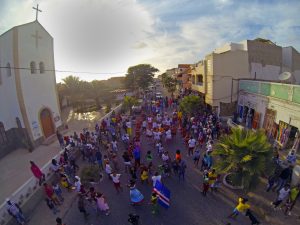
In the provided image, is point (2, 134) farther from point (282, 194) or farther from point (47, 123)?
point (282, 194)

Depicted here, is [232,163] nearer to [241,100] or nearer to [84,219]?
[84,219]

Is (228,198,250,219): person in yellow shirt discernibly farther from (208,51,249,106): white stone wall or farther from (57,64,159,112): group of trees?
(57,64,159,112): group of trees

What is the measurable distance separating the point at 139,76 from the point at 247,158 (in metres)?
44.7

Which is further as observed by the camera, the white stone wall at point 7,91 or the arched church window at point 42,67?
the arched church window at point 42,67

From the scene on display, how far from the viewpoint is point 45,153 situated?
18.1 metres

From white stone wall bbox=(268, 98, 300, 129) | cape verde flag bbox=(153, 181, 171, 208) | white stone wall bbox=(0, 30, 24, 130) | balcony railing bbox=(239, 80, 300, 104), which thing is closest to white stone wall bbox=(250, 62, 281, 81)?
balcony railing bbox=(239, 80, 300, 104)

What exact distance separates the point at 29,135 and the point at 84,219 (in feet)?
40.8

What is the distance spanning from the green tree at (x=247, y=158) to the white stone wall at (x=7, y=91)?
1726 cm

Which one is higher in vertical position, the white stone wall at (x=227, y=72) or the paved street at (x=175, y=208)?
the white stone wall at (x=227, y=72)

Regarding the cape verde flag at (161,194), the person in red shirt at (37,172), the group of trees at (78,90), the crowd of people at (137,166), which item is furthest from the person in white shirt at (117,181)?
the group of trees at (78,90)

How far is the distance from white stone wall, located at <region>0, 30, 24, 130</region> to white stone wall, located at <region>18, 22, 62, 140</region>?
0.78 meters

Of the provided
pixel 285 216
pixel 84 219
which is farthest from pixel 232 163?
pixel 84 219

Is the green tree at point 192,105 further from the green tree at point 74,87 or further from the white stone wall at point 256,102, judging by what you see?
the green tree at point 74,87

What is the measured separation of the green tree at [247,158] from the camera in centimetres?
944
